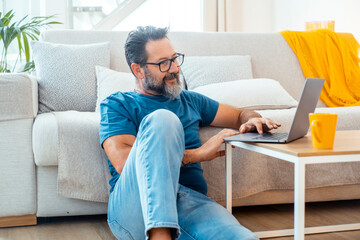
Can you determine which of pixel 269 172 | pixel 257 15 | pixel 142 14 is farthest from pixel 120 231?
pixel 257 15

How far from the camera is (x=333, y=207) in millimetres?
2105

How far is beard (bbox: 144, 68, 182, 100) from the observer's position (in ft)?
5.16

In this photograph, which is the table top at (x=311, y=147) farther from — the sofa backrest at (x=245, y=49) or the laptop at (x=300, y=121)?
the sofa backrest at (x=245, y=49)

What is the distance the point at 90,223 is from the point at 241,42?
1.43 meters

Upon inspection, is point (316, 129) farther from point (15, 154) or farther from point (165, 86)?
point (15, 154)

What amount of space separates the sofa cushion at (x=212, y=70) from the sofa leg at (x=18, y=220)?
3.49 feet

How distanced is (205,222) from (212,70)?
53.0 inches

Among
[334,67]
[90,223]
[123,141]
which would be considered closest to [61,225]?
[90,223]

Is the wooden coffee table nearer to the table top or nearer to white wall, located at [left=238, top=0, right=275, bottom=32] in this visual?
the table top

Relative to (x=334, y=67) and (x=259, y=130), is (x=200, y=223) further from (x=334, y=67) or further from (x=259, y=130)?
(x=334, y=67)

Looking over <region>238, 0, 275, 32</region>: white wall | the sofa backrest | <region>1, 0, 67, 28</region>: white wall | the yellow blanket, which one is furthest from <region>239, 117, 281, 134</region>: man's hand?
<region>238, 0, 275, 32</region>: white wall

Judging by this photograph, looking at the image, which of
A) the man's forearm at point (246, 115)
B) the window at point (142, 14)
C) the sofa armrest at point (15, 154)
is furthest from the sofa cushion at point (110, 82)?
the window at point (142, 14)

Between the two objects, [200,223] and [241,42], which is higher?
[241,42]

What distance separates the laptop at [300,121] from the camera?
1162 millimetres
